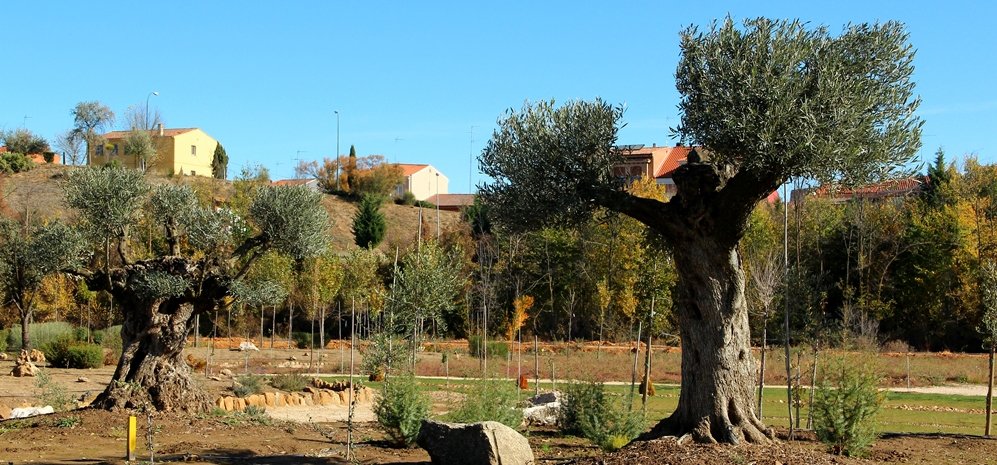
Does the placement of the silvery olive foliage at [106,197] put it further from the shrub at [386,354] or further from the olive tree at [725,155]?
the olive tree at [725,155]

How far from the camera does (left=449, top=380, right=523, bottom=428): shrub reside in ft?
51.8

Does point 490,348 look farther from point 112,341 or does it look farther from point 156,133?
point 156,133

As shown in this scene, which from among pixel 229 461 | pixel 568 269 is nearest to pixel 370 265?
pixel 568 269

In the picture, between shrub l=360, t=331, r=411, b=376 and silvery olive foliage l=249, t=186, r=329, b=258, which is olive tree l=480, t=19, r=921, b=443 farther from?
silvery olive foliage l=249, t=186, r=329, b=258

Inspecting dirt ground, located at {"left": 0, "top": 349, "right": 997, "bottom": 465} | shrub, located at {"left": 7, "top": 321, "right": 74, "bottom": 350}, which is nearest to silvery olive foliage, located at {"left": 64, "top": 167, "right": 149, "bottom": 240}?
dirt ground, located at {"left": 0, "top": 349, "right": 997, "bottom": 465}

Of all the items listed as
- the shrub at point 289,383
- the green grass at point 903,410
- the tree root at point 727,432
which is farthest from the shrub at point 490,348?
the tree root at point 727,432

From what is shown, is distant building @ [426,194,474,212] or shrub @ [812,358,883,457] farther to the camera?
distant building @ [426,194,474,212]

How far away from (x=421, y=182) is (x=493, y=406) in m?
100

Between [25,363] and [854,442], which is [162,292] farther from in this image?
[25,363]

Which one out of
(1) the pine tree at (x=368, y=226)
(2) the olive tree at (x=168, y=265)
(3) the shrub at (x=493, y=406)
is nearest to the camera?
(3) the shrub at (x=493, y=406)

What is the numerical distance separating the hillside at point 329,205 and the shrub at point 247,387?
44.4m

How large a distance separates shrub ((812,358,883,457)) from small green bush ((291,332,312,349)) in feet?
135

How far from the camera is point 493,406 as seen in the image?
15875 mm

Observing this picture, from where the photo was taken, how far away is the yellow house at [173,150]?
317 feet
